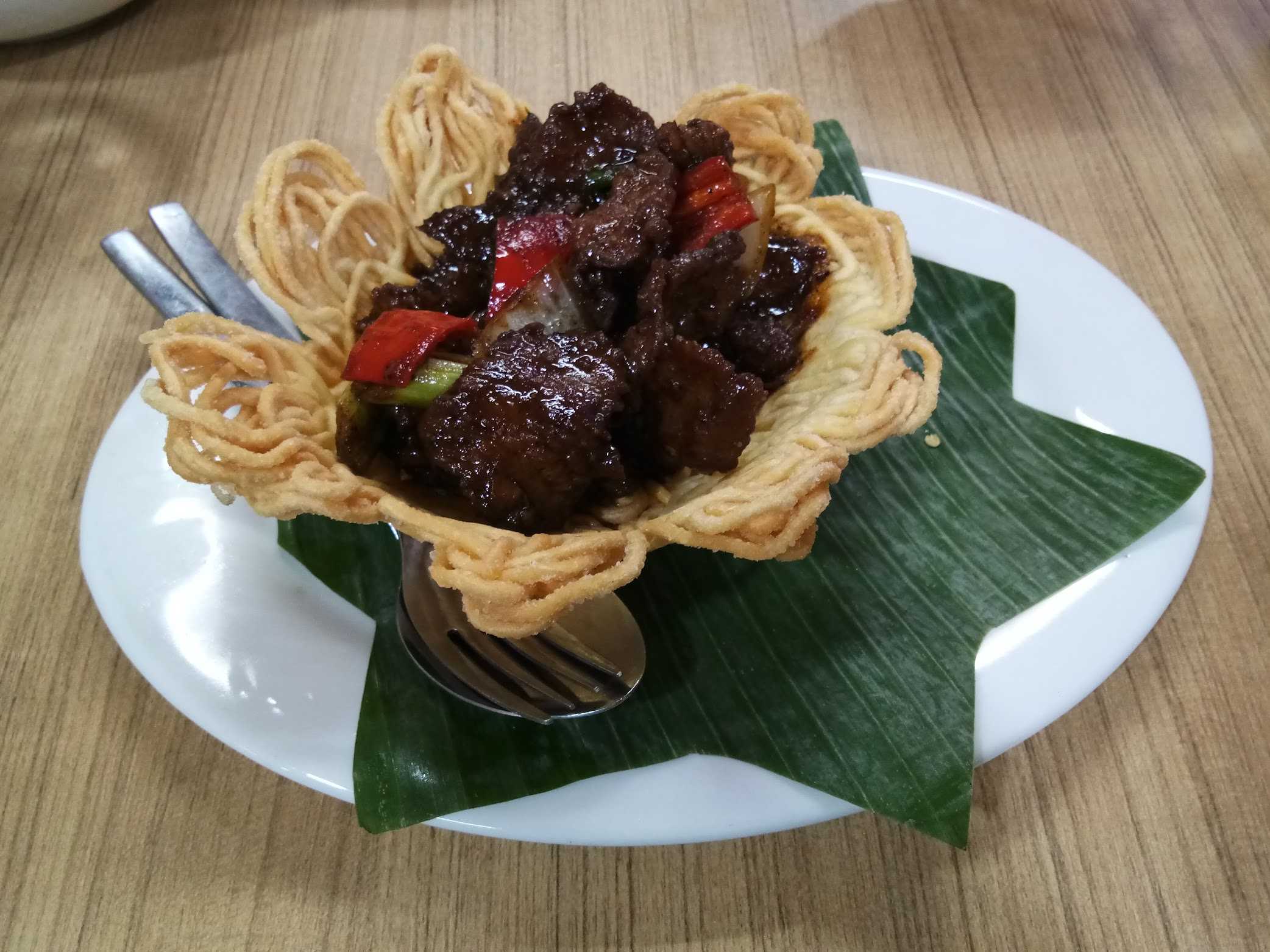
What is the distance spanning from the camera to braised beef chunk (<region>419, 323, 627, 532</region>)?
1265mm

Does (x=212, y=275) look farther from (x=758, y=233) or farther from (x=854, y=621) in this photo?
(x=854, y=621)

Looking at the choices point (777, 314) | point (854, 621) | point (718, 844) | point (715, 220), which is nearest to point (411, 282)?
point (715, 220)

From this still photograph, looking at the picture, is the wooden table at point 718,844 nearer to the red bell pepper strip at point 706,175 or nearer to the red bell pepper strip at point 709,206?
the red bell pepper strip at point 709,206

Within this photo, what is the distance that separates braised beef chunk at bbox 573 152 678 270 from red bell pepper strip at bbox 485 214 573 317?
0.04 meters

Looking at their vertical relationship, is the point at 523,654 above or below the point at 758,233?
below

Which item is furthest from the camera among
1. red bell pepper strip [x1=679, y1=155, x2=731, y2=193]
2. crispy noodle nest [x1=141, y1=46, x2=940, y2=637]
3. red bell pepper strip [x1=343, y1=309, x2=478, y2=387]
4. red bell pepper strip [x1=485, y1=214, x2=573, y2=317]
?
red bell pepper strip [x1=679, y1=155, x2=731, y2=193]

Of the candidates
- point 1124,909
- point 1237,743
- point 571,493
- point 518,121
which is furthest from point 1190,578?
point 518,121

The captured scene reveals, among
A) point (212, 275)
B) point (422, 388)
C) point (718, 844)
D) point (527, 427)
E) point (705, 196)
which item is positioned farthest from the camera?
point (212, 275)

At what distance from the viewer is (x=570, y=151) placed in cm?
164

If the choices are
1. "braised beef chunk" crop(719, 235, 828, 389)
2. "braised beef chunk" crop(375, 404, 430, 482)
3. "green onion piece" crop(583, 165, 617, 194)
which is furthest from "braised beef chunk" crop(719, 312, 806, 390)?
"braised beef chunk" crop(375, 404, 430, 482)

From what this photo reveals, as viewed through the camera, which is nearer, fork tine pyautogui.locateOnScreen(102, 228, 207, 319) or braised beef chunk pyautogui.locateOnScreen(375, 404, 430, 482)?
braised beef chunk pyautogui.locateOnScreen(375, 404, 430, 482)

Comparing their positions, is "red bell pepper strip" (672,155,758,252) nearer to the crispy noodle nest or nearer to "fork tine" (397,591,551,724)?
the crispy noodle nest

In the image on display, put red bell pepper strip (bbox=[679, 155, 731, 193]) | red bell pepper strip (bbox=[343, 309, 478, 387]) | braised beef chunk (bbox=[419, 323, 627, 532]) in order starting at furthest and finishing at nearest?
1. red bell pepper strip (bbox=[679, 155, 731, 193])
2. red bell pepper strip (bbox=[343, 309, 478, 387])
3. braised beef chunk (bbox=[419, 323, 627, 532])

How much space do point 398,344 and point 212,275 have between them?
61cm
